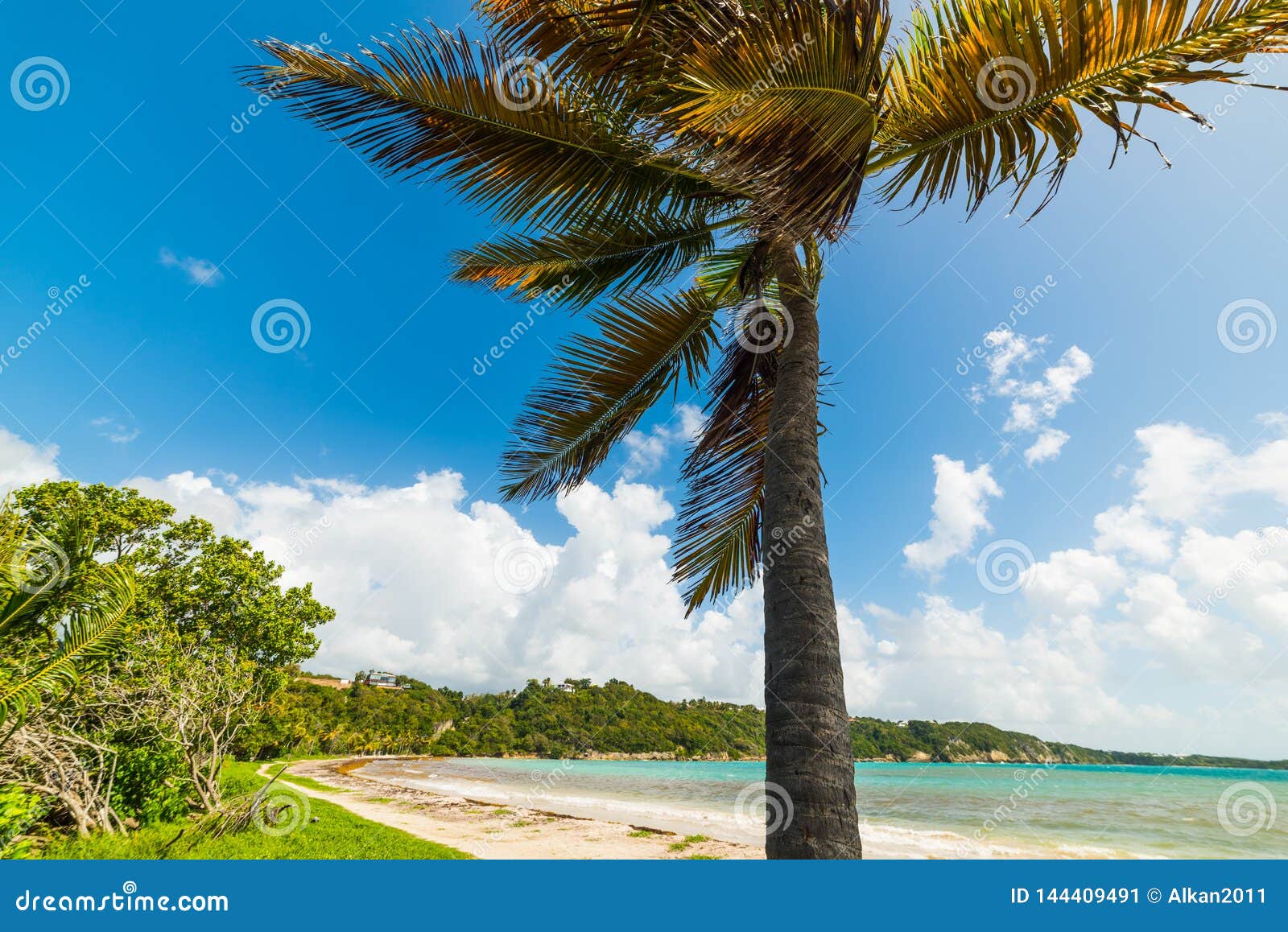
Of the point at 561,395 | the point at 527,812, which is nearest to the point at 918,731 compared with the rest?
the point at 527,812

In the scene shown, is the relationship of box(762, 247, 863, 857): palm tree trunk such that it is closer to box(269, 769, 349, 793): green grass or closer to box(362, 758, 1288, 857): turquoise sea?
box(362, 758, 1288, 857): turquoise sea

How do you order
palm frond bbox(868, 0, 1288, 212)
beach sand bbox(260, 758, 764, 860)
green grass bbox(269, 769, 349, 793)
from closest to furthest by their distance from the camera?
palm frond bbox(868, 0, 1288, 212), beach sand bbox(260, 758, 764, 860), green grass bbox(269, 769, 349, 793)

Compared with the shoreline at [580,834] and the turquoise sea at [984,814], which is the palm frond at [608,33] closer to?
the turquoise sea at [984,814]

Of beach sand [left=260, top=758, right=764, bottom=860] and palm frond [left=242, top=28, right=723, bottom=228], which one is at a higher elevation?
palm frond [left=242, top=28, right=723, bottom=228]

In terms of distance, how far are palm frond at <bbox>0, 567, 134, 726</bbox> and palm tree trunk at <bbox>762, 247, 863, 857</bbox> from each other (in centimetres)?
561

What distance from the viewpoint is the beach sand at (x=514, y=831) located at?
1231 cm

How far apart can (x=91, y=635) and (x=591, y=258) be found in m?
5.53

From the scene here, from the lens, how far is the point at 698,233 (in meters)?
5.57

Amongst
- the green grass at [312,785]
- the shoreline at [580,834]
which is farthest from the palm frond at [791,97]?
the green grass at [312,785]

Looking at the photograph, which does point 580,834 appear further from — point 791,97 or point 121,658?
point 791,97

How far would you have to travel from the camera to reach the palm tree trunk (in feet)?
9.34

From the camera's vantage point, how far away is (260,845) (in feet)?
27.6

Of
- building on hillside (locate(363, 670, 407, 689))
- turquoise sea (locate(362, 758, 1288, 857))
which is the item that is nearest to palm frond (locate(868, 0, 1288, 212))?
turquoise sea (locate(362, 758, 1288, 857))

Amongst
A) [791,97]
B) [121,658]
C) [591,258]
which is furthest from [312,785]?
[791,97]
